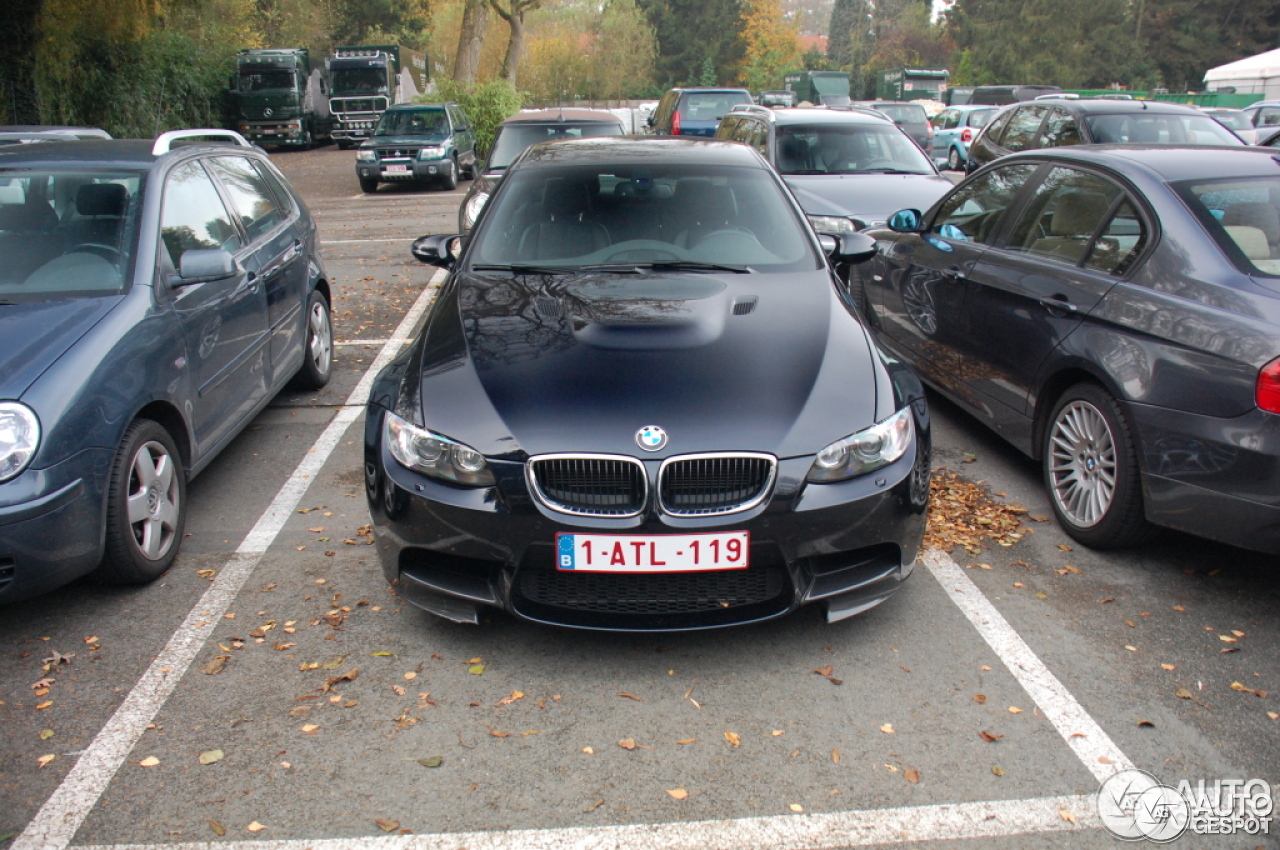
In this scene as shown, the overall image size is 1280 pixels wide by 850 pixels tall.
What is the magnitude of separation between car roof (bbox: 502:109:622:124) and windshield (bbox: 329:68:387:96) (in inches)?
857

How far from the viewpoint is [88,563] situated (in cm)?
367

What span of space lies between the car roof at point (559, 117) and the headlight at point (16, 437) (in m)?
9.30

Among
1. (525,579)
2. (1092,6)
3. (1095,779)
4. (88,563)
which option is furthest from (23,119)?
(1092,6)

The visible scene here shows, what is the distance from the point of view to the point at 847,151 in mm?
10031

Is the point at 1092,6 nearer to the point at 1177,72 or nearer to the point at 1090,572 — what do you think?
the point at 1177,72

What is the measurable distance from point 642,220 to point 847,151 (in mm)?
5821

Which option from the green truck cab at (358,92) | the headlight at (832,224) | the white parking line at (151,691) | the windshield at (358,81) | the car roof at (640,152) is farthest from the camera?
the windshield at (358,81)

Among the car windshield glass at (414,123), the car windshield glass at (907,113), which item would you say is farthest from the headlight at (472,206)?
the car windshield glass at (907,113)

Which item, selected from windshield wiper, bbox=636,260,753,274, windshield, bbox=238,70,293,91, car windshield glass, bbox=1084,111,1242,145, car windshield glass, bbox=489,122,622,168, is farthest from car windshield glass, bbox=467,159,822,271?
windshield, bbox=238,70,293,91

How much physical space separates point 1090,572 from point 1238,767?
4.22 feet

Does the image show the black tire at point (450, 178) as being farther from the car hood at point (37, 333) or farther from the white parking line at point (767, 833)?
the white parking line at point (767, 833)

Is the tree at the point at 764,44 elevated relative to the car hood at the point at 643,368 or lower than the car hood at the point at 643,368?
elevated

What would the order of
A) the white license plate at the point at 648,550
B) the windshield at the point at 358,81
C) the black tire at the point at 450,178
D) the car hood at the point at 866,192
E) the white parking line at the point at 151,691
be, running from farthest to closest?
the windshield at the point at 358,81 → the black tire at the point at 450,178 → the car hood at the point at 866,192 → the white license plate at the point at 648,550 → the white parking line at the point at 151,691

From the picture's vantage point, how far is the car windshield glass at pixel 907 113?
25.8 m
